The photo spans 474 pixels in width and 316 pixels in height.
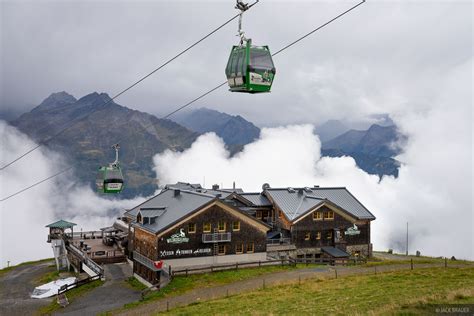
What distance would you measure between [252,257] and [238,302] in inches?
717

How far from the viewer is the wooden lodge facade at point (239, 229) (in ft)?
151

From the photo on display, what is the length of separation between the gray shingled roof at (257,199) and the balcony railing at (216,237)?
1905 cm

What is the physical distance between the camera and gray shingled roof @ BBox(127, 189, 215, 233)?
46719 millimetres

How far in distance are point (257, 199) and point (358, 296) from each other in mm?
40632

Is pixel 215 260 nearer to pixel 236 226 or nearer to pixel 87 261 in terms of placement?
pixel 236 226

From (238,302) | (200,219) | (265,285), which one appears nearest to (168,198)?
(200,219)

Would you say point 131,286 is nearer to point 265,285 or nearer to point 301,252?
point 265,285

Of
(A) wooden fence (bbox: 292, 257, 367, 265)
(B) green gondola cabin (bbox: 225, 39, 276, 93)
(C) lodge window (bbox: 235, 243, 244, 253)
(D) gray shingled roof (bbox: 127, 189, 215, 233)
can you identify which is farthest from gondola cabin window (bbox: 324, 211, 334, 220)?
(B) green gondola cabin (bbox: 225, 39, 276, 93)

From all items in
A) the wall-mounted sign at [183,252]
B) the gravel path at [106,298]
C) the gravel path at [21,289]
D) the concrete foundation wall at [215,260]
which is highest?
the wall-mounted sign at [183,252]

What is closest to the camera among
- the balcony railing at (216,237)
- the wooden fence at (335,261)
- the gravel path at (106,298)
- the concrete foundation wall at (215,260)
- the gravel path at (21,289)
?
the gravel path at (106,298)

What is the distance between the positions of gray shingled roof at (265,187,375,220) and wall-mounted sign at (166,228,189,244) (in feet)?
62.9

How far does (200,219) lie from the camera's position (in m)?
47.0

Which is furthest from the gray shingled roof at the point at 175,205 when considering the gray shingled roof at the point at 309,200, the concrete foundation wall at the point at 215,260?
the gray shingled roof at the point at 309,200

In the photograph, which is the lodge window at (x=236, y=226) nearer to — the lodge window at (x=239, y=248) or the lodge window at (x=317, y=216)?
the lodge window at (x=239, y=248)
